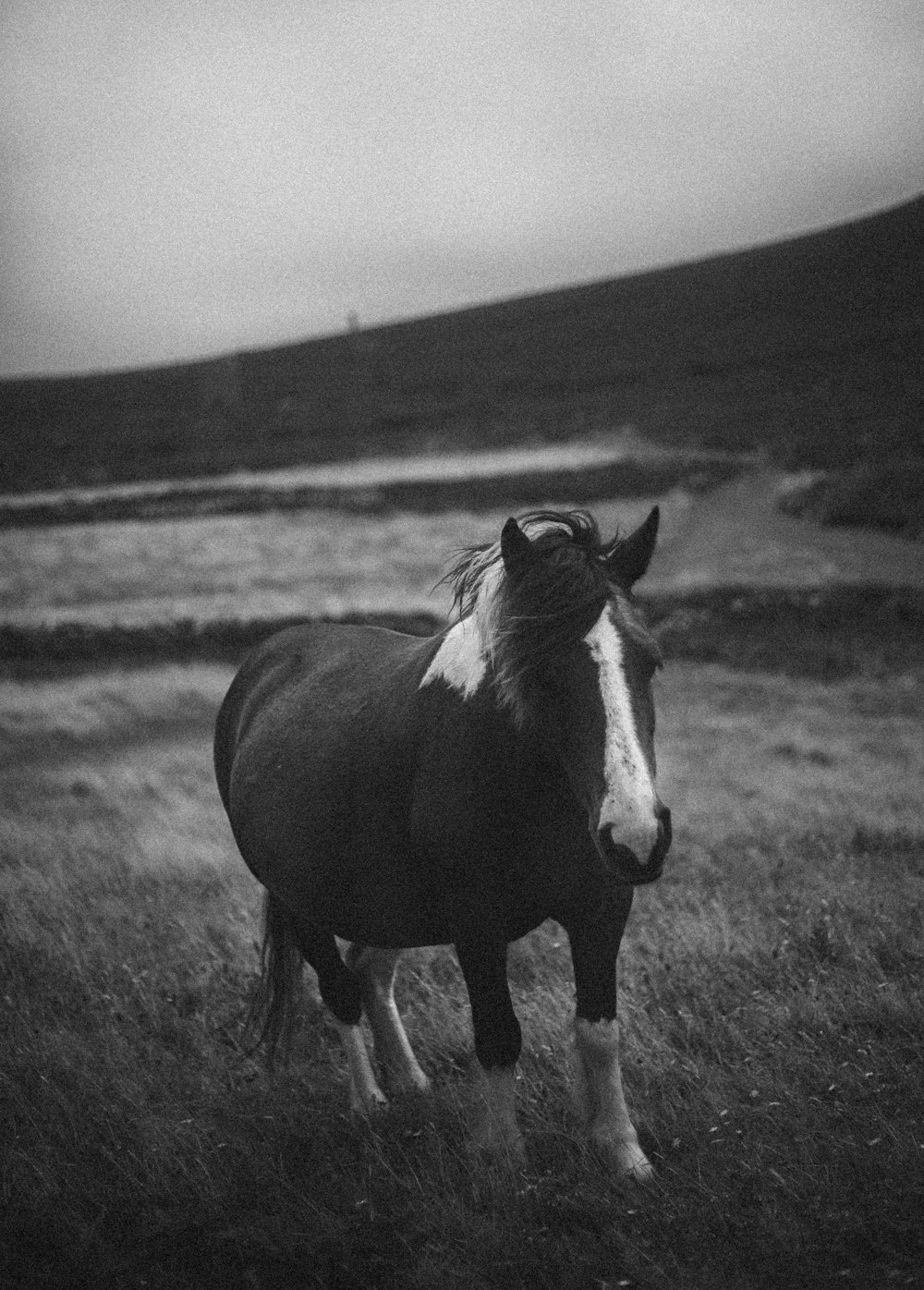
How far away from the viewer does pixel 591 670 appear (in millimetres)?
2828

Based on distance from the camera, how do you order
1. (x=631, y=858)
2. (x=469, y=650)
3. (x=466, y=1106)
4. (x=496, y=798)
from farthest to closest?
(x=466, y=1106)
(x=469, y=650)
(x=496, y=798)
(x=631, y=858)

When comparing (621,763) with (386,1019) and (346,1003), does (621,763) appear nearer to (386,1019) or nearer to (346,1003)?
(346,1003)

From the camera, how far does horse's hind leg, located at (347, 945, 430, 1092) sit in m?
4.21

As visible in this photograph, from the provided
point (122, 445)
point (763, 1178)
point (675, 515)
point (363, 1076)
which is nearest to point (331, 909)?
point (363, 1076)

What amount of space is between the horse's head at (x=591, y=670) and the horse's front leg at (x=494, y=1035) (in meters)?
0.68

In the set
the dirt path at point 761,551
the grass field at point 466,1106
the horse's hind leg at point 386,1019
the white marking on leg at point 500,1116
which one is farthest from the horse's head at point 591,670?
the dirt path at point 761,551

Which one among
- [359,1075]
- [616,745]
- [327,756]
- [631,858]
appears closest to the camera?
[631,858]

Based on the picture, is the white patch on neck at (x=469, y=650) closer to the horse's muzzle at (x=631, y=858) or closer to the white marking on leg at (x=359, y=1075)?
the horse's muzzle at (x=631, y=858)

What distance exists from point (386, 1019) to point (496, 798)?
6.01 feet

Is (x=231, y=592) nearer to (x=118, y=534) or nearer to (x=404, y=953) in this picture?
(x=118, y=534)

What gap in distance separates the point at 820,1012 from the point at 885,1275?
1.63m

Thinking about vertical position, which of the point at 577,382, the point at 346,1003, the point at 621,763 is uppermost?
the point at 577,382

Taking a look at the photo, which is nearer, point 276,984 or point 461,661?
point 461,661

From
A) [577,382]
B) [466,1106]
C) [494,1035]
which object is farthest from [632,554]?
[577,382]
